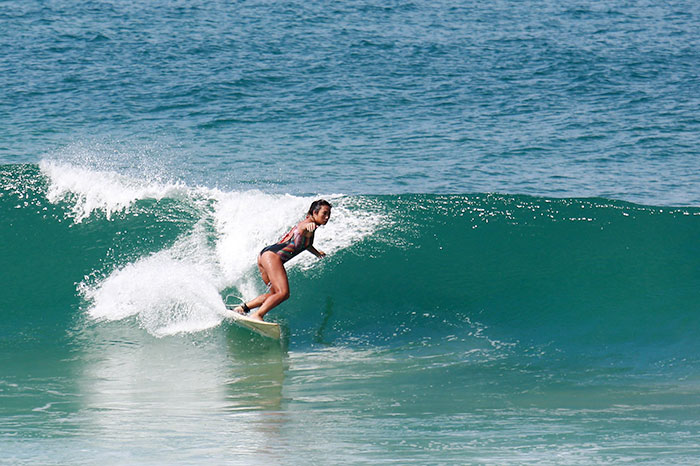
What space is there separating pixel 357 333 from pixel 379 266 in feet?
5.20

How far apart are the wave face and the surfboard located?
0.98 feet

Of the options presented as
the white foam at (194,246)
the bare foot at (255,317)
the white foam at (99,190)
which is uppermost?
the white foam at (99,190)

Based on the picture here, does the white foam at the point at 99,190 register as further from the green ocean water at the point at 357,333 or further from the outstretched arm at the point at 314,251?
the outstretched arm at the point at 314,251

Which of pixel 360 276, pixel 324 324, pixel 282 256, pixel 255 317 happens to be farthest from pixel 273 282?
pixel 360 276

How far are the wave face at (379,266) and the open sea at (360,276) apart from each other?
3cm

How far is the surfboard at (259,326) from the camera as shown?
8.23m

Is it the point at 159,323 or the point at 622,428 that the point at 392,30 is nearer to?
the point at 159,323

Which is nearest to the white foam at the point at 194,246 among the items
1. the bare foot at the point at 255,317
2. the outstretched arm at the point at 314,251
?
the bare foot at the point at 255,317

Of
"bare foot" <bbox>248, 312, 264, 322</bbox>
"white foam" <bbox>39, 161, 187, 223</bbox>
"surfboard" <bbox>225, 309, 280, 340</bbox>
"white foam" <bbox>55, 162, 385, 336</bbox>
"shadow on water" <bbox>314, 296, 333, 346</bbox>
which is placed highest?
"white foam" <bbox>39, 161, 187, 223</bbox>

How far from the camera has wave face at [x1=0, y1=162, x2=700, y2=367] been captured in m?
8.85

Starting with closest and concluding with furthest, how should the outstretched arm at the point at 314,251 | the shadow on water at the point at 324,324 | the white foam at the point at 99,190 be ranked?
the outstretched arm at the point at 314,251 < the shadow on water at the point at 324,324 < the white foam at the point at 99,190

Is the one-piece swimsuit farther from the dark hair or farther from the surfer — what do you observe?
the dark hair

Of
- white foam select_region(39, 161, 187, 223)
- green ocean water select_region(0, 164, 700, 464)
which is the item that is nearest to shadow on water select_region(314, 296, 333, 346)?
green ocean water select_region(0, 164, 700, 464)

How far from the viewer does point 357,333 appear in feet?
28.7
